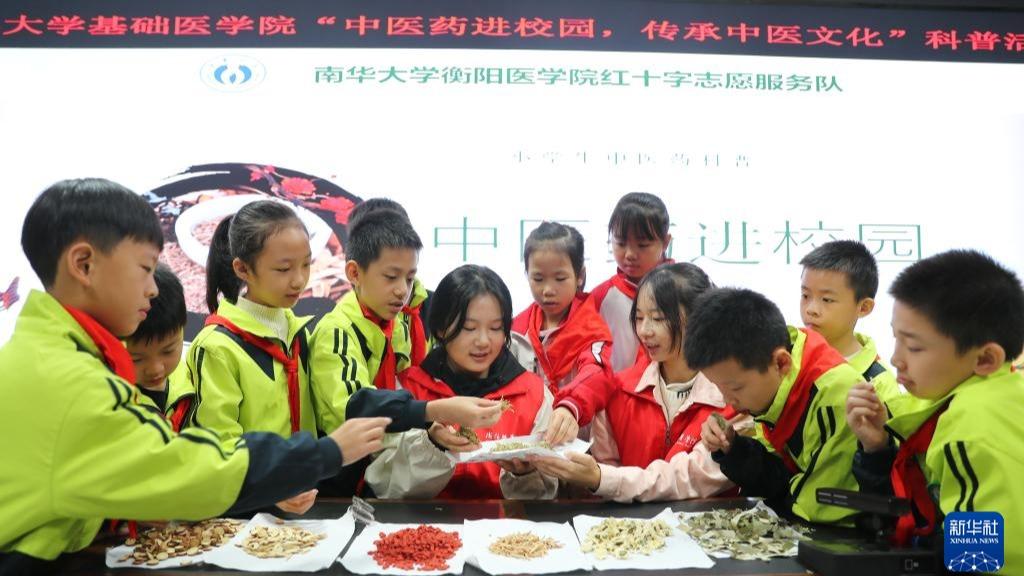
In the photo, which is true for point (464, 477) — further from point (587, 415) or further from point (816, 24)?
point (816, 24)

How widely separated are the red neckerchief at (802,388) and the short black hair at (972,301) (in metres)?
0.34

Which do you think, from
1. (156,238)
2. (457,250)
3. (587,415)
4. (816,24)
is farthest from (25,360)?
(816,24)

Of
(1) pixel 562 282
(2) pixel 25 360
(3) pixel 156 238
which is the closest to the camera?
(2) pixel 25 360

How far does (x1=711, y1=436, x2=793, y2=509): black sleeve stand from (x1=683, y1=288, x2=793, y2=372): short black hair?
243 millimetres

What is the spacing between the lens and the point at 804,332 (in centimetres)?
193

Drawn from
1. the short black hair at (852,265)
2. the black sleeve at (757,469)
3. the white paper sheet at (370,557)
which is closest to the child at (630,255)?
the short black hair at (852,265)

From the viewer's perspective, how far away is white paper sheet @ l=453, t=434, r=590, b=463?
1871 mm

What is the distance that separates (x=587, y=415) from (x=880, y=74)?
2471 mm

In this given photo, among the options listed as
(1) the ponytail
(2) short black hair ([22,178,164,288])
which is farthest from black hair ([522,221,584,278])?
(2) short black hair ([22,178,164,288])

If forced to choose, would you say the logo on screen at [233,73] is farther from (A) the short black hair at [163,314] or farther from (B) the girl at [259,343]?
(A) the short black hair at [163,314]

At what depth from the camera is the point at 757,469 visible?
1889 mm

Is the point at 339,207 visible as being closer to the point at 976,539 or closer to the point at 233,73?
the point at 233,73

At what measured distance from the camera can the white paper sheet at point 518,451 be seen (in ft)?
6.14

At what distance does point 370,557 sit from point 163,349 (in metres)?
0.99
